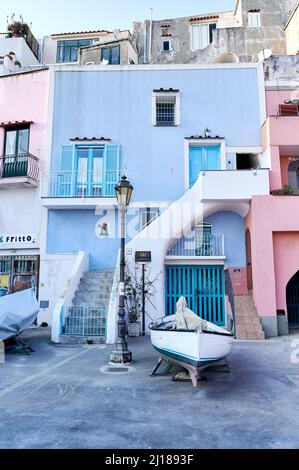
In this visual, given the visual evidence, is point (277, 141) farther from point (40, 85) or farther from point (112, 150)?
point (40, 85)

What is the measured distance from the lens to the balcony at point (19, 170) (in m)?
15.0

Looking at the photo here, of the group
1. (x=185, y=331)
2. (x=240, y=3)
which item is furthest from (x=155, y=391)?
(x=240, y=3)

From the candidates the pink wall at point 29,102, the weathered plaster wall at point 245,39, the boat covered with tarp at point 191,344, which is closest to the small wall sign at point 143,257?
the boat covered with tarp at point 191,344

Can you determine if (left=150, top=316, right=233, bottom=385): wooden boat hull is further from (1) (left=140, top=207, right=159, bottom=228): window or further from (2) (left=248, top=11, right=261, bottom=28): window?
(2) (left=248, top=11, right=261, bottom=28): window

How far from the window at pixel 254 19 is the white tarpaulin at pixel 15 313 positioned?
77.7ft

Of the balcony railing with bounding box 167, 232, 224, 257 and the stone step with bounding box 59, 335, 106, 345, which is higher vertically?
the balcony railing with bounding box 167, 232, 224, 257

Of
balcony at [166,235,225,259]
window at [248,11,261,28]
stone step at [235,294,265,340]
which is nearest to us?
stone step at [235,294,265,340]

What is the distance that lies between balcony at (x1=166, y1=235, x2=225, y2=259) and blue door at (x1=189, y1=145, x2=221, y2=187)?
275 cm

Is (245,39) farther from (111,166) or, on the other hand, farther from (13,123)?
(13,123)

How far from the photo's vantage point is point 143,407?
5426 mm

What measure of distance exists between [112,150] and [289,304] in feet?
33.3

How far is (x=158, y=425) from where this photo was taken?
4.65 meters

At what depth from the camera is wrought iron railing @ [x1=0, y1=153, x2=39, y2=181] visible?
600 inches

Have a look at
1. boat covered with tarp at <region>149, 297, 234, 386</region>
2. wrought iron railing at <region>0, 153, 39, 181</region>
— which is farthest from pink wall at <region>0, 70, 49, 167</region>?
boat covered with tarp at <region>149, 297, 234, 386</region>
